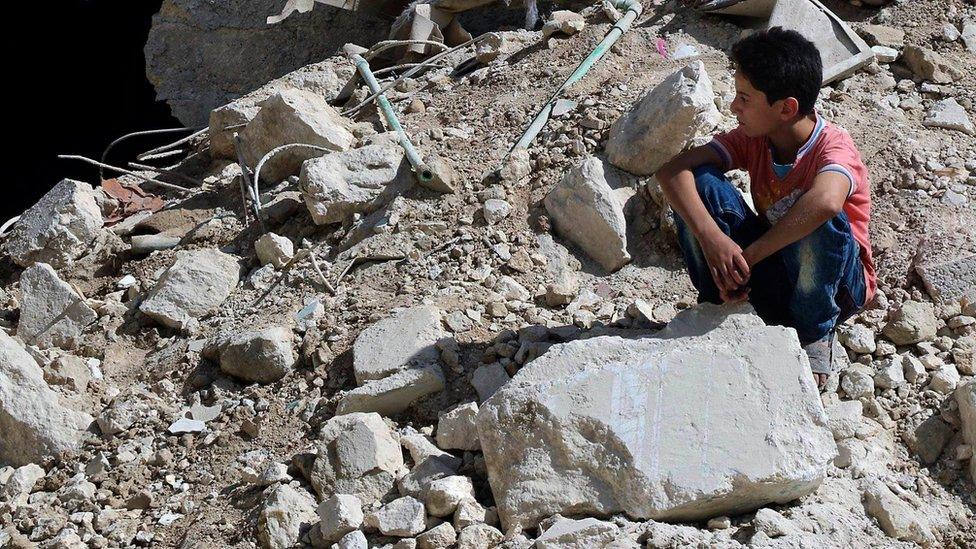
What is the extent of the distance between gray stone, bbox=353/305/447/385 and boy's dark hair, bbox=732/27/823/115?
116 cm

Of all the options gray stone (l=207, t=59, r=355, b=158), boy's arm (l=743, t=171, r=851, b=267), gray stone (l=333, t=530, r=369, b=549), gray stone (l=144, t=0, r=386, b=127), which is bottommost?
gray stone (l=144, t=0, r=386, b=127)

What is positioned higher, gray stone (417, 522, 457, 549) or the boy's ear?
the boy's ear

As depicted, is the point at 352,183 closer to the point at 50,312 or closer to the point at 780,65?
the point at 50,312

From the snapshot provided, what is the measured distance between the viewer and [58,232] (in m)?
4.47

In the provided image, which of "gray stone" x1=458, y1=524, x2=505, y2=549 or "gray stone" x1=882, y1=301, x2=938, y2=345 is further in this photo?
"gray stone" x1=882, y1=301, x2=938, y2=345

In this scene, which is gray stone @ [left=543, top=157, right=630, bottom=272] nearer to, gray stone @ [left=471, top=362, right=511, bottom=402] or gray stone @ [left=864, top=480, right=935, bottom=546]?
gray stone @ [left=471, top=362, right=511, bottom=402]

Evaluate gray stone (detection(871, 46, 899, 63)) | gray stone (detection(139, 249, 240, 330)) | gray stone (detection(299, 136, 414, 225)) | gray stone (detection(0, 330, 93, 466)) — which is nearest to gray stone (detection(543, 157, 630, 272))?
gray stone (detection(299, 136, 414, 225))

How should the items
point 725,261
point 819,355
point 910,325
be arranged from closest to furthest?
point 725,261, point 819,355, point 910,325

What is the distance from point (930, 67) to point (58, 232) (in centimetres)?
357

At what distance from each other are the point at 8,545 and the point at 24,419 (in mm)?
435

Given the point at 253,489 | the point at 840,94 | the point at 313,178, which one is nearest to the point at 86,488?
the point at 253,489

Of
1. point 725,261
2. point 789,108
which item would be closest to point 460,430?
point 725,261

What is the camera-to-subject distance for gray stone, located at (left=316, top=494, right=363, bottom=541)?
2.64m

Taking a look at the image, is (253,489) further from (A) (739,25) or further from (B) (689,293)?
(A) (739,25)
